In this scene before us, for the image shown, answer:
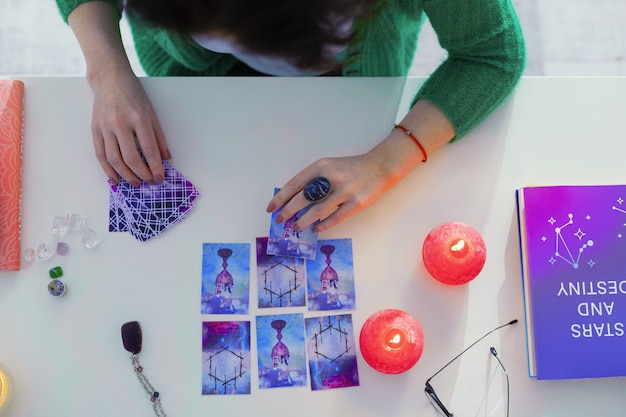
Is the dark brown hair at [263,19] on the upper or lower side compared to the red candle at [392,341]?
upper

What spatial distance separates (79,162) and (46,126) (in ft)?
0.26

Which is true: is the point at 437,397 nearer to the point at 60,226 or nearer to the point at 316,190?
the point at 316,190

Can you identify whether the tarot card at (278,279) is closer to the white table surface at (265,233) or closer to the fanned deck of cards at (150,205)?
the white table surface at (265,233)

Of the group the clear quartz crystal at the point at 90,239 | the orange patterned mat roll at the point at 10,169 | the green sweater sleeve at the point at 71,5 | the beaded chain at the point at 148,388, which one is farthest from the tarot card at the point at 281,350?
the green sweater sleeve at the point at 71,5

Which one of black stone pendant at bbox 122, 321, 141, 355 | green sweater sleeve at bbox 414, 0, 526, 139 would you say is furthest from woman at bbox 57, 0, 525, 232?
black stone pendant at bbox 122, 321, 141, 355

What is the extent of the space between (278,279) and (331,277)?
79 mm

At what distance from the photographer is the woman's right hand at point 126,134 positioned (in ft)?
2.79

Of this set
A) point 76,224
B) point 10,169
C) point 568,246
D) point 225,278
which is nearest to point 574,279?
point 568,246

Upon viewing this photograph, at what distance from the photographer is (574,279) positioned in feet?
2.80

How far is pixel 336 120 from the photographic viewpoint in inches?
35.7

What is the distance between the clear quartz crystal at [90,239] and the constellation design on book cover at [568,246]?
67 centimetres

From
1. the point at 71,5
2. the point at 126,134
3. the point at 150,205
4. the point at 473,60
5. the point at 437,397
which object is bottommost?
the point at 437,397

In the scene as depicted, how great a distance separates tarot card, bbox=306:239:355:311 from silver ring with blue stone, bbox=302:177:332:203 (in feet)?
0.26

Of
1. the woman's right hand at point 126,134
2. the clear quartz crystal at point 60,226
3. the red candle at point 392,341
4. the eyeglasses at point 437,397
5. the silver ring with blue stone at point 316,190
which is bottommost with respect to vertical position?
the eyeglasses at point 437,397
